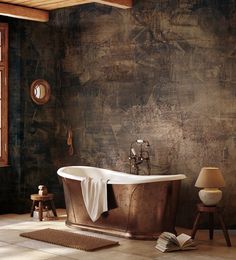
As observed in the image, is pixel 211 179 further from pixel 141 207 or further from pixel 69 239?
pixel 69 239

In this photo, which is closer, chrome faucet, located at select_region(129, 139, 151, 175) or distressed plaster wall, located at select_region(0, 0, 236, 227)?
distressed plaster wall, located at select_region(0, 0, 236, 227)

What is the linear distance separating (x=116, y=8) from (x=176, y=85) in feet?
5.57

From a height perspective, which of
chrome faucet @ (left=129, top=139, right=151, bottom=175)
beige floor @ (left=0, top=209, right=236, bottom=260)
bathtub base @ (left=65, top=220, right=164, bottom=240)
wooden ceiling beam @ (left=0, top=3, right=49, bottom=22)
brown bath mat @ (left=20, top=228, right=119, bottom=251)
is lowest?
beige floor @ (left=0, top=209, right=236, bottom=260)

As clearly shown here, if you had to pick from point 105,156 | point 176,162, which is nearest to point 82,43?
point 105,156

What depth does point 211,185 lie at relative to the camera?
6320 millimetres

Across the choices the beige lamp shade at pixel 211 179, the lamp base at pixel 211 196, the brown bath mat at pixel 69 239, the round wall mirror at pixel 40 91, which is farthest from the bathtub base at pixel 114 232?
the round wall mirror at pixel 40 91

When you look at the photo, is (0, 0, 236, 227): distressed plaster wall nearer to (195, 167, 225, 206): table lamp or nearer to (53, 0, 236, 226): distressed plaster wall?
(53, 0, 236, 226): distressed plaster wall

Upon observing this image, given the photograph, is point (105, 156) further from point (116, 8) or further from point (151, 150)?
point (116, 8)

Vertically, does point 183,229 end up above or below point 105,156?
below

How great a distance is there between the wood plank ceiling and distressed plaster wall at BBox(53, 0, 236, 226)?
263 millimetres

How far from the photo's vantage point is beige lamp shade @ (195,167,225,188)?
6328 mm

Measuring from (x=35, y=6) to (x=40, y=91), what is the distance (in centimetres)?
141

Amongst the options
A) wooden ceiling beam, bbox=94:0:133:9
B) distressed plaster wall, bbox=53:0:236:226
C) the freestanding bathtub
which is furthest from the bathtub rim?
wooden ceiling beam, bbox=94:0:133:9

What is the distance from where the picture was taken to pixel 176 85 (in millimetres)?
7348
